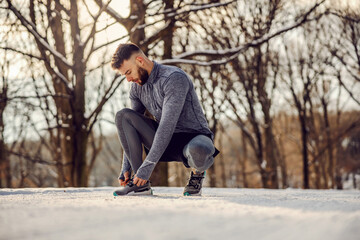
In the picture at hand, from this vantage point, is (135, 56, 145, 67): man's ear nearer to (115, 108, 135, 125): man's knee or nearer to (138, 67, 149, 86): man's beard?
(138, 67, 149, 86): man's beard

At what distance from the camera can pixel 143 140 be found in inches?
133

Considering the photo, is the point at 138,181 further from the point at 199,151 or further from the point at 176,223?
the point at 176,223

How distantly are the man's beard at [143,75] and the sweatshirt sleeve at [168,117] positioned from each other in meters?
0.21

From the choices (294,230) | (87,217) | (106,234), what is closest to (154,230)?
(106,234)

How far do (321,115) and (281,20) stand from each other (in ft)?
32.2

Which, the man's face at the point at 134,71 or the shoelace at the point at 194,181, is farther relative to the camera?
the shoelace at the point at 194,181

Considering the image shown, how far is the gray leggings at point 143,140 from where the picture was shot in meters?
3.16

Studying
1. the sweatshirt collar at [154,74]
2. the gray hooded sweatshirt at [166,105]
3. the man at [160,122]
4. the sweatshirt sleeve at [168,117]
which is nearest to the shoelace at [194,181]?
the man at [160,122]

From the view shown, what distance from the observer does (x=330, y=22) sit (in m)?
13.6

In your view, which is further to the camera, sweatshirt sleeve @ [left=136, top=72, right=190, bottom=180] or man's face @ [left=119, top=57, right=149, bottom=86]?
man's face @ [left=119, top=57, right=149, bottom=86]

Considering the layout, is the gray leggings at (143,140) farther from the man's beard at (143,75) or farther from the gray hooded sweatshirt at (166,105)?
the man's beard at (143,75)

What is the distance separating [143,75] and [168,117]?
500 millimetres

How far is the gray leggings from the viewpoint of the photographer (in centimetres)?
316

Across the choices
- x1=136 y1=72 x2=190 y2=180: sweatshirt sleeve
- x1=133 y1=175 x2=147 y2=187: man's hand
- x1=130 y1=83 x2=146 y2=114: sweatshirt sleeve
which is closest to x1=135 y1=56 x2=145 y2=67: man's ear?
x1=136 y1=72 x2=190 y2=180: sweatshirt sleeve
